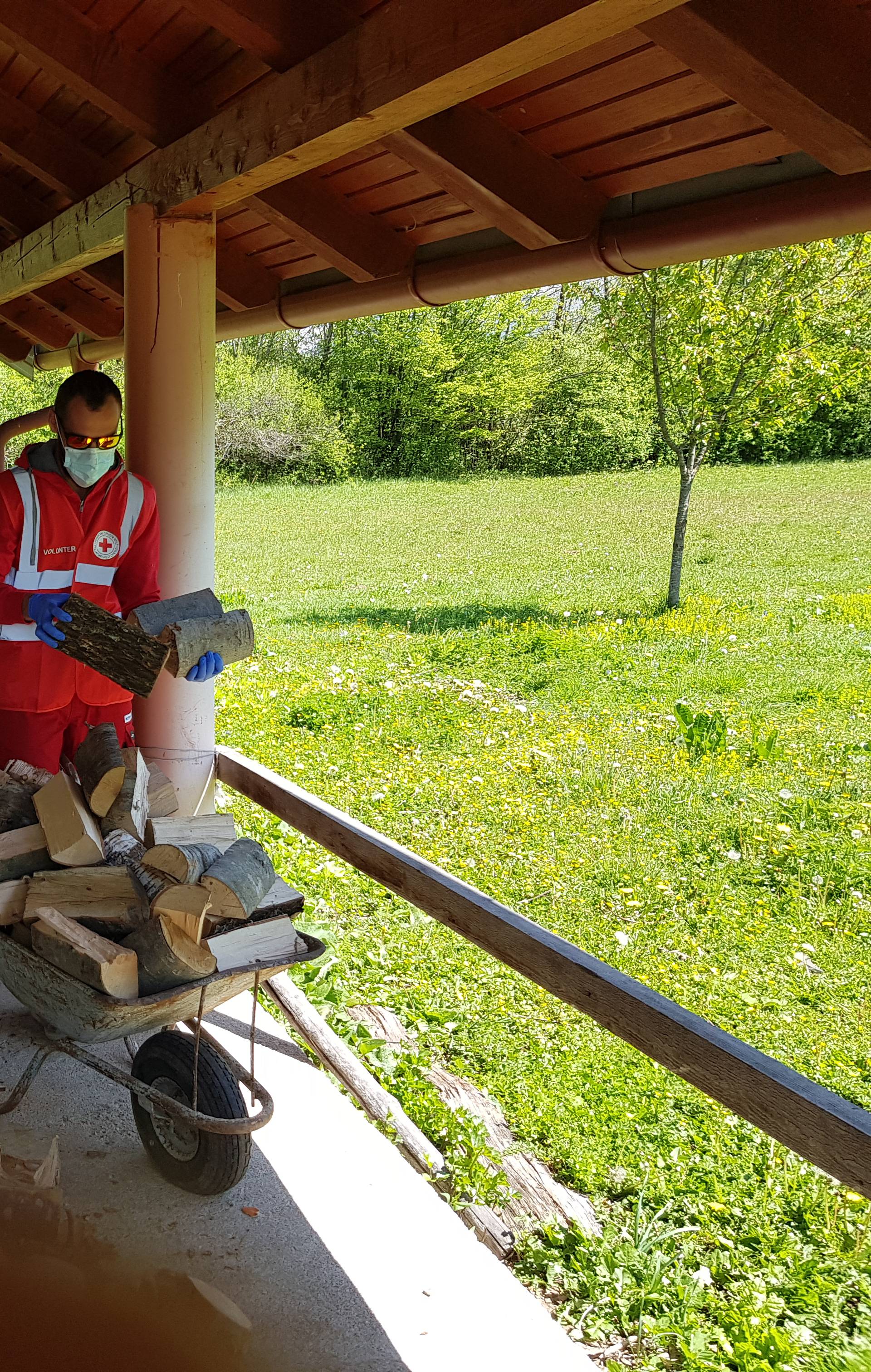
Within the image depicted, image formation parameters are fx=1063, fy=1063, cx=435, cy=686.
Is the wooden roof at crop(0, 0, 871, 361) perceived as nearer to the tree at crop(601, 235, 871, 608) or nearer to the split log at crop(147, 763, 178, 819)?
the split log at crop(147, 763, 178, 819)

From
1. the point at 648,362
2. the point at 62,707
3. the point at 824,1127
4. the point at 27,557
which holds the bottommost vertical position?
the point at 824,1127

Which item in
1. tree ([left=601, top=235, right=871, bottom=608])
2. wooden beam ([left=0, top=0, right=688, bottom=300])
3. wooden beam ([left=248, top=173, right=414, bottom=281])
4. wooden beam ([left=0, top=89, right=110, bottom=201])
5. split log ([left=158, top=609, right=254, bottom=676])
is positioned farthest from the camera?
tree ([left=601, top=235, right=871, bottom=608])

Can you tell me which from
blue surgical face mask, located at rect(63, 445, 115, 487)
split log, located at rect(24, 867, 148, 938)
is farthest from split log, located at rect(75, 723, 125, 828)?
blue surgical face mask, located at rect(63, 445, 115, 487)

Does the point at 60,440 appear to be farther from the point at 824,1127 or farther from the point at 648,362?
the point at 648,362

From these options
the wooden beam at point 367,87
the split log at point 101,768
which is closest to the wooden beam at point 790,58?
the wooden beam at point 367,87

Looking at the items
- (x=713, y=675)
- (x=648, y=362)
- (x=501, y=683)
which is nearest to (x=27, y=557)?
(x=501, y=683)

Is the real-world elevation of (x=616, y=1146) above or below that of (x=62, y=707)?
below

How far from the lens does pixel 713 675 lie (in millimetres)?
10484

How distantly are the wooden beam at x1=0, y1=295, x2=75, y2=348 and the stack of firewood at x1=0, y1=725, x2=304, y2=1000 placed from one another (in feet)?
21.8

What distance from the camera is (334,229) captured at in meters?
4.29

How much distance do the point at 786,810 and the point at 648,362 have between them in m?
8.76

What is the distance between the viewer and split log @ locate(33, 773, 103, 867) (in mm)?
2715

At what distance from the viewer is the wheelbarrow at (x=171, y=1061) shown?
250 centimetres

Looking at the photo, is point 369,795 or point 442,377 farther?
point 442,377
